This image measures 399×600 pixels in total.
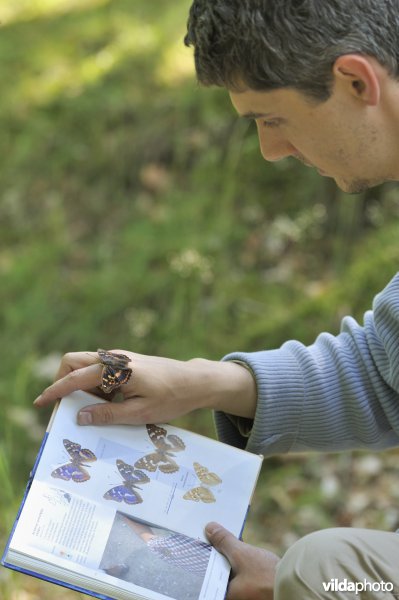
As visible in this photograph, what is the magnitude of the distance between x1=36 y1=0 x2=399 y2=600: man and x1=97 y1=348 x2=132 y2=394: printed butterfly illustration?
0.07ft

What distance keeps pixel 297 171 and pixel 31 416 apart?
141cm

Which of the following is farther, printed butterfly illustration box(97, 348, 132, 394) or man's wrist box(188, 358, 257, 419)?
man's wrist box(188, 358, 257, 419)

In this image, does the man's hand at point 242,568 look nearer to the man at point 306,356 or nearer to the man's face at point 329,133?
the man at point 306,356

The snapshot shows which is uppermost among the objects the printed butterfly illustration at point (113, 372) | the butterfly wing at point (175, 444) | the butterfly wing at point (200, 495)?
the printed butterfly illustration at point (113, 372)

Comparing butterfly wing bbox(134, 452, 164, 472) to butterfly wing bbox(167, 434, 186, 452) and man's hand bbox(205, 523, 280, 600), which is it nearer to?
butterfly wing bbox(167, 434, 186, 452)

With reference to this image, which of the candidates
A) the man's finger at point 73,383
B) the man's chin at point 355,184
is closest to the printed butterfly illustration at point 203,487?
the man's finger at point 73,383

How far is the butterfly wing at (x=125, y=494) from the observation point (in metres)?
1.56

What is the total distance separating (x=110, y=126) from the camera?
385 centimetres

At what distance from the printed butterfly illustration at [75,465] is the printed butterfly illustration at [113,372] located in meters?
0.11

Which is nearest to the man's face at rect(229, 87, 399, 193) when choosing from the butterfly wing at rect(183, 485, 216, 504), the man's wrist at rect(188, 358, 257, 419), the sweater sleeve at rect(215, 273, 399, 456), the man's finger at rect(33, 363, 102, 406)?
the sweater sleeve at rect(215, 273, 399, 456)

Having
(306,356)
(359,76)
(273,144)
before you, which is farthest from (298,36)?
(306,356)

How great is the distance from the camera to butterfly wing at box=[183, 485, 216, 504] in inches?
63.2

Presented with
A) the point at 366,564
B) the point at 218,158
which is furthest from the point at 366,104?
the point at 218,158

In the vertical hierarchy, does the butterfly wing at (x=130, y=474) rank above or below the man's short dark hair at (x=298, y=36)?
below
